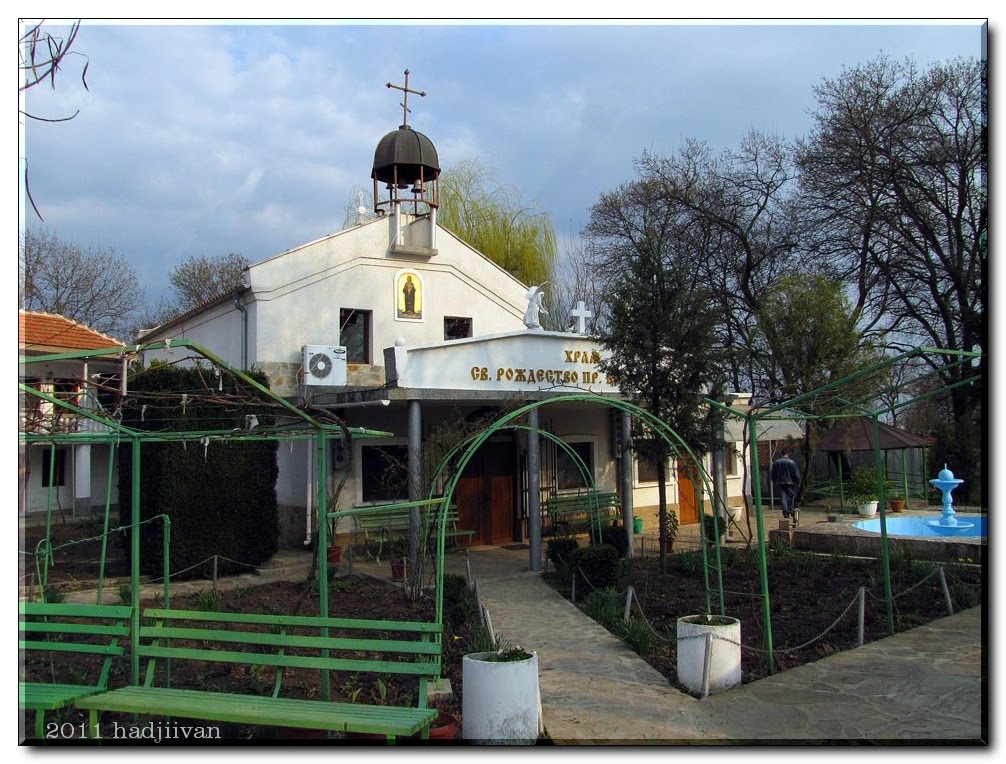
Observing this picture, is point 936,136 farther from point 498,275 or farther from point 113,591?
point 113,591

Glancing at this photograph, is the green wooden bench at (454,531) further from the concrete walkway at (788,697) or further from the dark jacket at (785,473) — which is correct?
the dark jacket at (785,473)

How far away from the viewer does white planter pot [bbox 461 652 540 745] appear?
5785mm

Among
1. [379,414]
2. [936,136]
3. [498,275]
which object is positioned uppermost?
[936,136]

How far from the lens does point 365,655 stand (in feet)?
27.1

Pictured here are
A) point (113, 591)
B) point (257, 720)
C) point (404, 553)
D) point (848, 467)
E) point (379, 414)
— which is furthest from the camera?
point (848, 467)

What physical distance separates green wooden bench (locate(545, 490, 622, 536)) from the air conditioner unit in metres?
5.03

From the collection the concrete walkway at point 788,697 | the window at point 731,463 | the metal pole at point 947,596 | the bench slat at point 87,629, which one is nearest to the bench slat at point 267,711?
the bench slat at point 87,629

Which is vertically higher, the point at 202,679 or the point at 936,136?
the point at 936,136

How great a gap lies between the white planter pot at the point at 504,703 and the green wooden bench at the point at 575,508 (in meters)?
9.96

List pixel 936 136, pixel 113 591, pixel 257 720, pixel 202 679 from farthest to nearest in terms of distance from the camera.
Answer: pixel 936 136 → pixel 113 591 → pixel 202 679 → pixel 257 720

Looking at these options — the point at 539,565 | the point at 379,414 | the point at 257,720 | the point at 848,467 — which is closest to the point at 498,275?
the point at 379,414

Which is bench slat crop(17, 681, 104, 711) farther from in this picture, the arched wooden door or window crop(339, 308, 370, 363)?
the arched wooden door

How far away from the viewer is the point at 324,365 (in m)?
14.9

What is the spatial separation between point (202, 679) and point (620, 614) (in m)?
4.84
